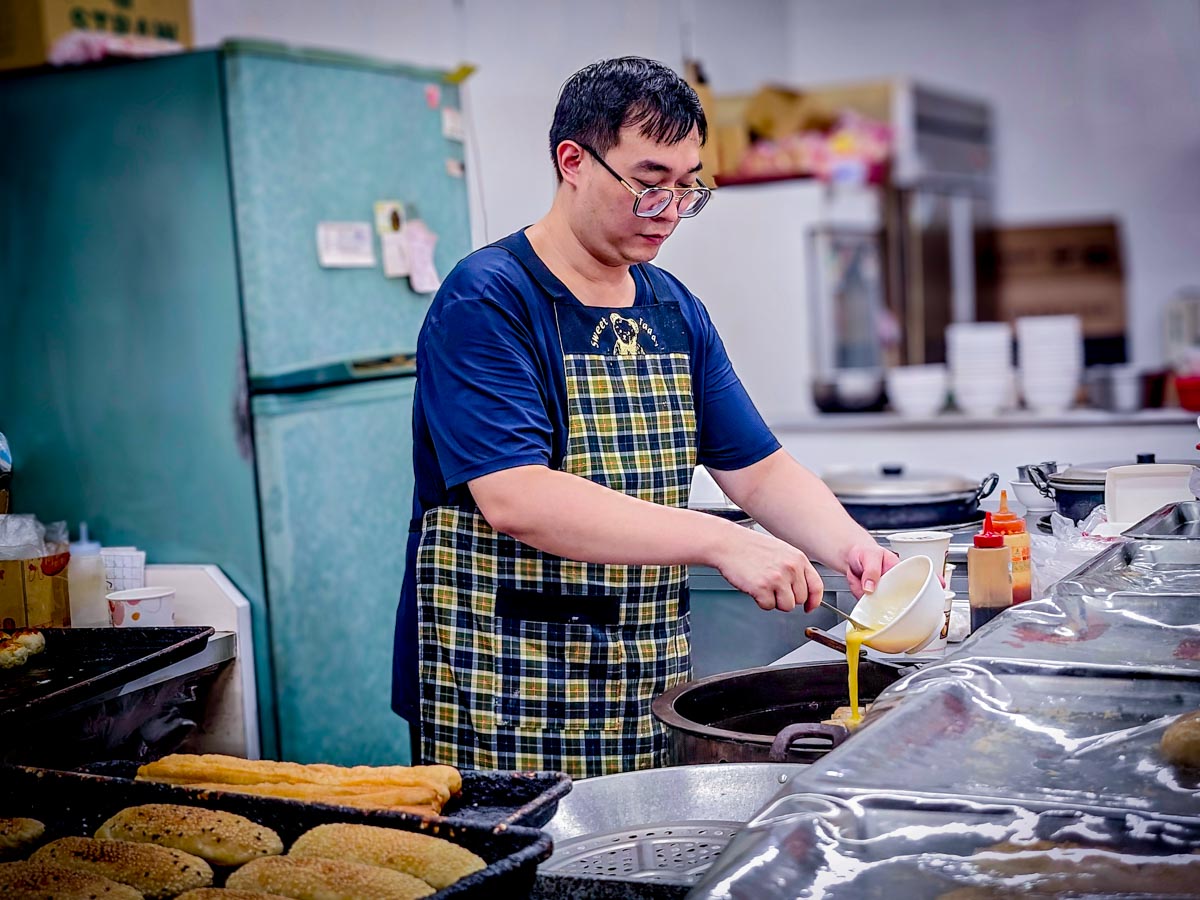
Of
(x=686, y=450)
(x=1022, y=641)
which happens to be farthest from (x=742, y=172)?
(x=1022, y=641)

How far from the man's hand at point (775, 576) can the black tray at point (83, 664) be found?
112 cm

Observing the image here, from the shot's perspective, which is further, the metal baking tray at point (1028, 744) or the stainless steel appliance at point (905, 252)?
the stainless steel appliance at point (905, 252)

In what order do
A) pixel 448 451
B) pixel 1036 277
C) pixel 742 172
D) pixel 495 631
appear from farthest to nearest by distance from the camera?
pixel 1036 277 → pixel 742 172 → pixel 495 631 → pixel 448 451

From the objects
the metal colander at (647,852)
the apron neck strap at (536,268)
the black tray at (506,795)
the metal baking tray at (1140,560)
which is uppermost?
the apron neck strap at (536,268)

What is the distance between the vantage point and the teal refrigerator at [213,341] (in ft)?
10.9

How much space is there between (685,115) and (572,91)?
19 centimetres

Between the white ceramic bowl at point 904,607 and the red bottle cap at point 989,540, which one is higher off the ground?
the red bottle cap at point 989,540

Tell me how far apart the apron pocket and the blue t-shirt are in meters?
0.20

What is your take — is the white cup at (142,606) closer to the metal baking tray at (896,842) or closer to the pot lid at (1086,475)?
the pot lid at (1086,475)

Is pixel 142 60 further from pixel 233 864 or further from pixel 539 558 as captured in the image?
pixel 233 864

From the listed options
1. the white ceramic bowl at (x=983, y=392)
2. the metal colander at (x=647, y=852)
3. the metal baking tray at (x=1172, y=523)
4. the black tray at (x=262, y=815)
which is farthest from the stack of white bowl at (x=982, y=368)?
the black tray at (x=262, y=815)

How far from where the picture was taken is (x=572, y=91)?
2072mm

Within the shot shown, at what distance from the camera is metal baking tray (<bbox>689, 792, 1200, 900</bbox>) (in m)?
0.94

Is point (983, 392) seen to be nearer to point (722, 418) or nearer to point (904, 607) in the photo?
point (722, 418)
